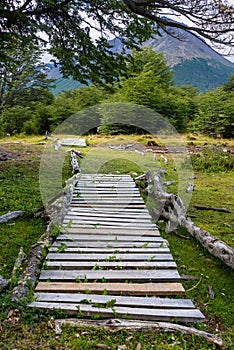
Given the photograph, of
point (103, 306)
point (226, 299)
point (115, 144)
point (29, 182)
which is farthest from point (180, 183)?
point (115, 144)

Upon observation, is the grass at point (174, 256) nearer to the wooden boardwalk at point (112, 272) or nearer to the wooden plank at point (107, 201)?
the wooden boardwalk at point (112, 272)

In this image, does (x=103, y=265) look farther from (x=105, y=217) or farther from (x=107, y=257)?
(x=105, y=217)

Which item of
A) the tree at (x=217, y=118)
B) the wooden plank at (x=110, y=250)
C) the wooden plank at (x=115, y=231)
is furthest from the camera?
the tree at (x=217, y=118)

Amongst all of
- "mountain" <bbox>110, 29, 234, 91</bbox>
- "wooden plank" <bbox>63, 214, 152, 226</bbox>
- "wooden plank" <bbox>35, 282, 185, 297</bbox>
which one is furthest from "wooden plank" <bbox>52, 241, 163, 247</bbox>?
"mountain" <bbox>110, 29, 234, 91</bbox>

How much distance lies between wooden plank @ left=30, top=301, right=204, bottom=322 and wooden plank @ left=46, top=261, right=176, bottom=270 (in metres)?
0.89

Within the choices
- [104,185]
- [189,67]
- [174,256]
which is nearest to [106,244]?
[174,256]

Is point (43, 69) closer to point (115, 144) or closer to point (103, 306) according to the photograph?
point (115, 144)

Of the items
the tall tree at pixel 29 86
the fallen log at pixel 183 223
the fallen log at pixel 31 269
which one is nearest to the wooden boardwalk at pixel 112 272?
the fallen log at pixel 31 269

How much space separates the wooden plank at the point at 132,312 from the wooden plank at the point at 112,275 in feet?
2.03

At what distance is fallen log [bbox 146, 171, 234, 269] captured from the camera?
4656 millimetres

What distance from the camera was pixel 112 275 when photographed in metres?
3.83

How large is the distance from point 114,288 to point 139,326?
75cm

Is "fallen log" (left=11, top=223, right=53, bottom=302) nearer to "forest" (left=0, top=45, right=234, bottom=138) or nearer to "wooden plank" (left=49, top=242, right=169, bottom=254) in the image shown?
"wooden plank" (left=49, top=242, right=169, bottom=254)

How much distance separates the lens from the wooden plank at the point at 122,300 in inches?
127
